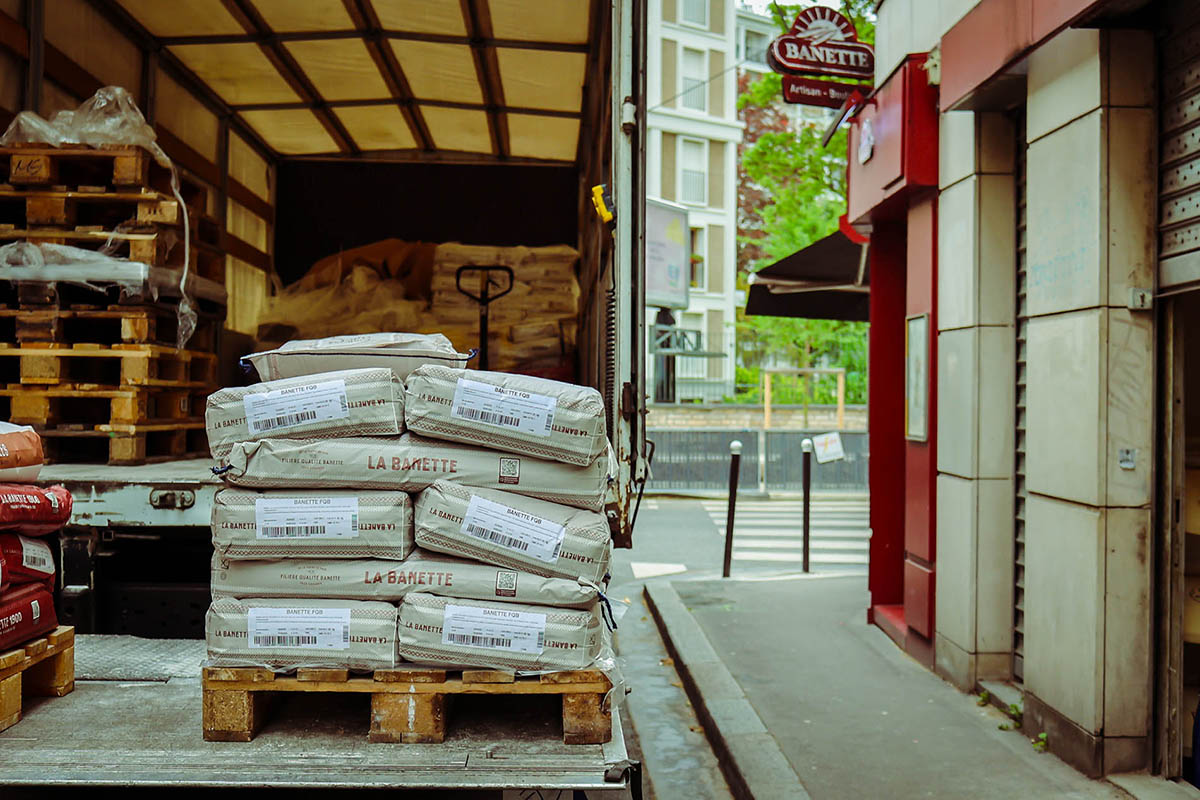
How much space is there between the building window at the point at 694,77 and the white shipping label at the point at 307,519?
35883 millimetres

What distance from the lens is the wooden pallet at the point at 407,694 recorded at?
3.13 meters

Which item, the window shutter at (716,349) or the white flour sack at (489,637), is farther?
the window shutter at (716,349)

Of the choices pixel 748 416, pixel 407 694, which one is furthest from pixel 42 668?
pixel 748 416

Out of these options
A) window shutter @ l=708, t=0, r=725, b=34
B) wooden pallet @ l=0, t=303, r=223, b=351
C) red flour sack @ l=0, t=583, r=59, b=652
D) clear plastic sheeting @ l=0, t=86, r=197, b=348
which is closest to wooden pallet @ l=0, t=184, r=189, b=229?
clear plastic sheeting @ l=0, t=86, r=197, b=348

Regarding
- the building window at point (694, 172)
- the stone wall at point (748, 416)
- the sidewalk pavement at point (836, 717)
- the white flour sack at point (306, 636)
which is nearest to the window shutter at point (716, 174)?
the building window at point (694, 172)

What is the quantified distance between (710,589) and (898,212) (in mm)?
3805

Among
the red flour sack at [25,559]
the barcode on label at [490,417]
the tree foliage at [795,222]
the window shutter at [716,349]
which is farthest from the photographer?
the window shutter at [716,349]

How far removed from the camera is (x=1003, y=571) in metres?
5.71

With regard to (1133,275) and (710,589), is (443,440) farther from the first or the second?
(710,589)

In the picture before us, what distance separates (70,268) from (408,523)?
3.03 metres

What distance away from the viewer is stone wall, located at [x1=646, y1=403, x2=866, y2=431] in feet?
75.2

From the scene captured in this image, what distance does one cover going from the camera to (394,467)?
336 centimetres

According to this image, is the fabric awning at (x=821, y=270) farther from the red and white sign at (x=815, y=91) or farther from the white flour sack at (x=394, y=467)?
the white flour sack at (x=394, y=467)

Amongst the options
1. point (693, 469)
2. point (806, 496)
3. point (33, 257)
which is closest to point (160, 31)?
point (33, 257)
